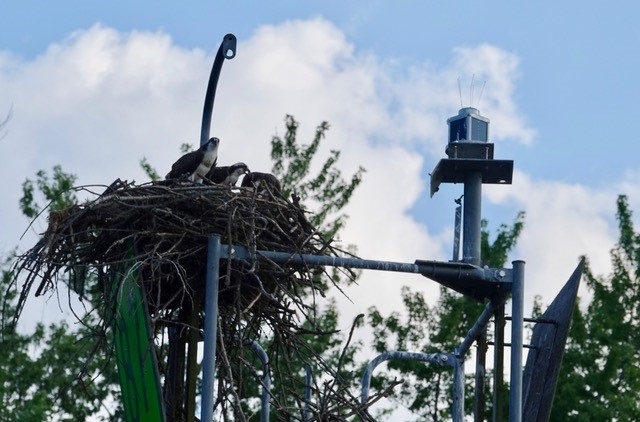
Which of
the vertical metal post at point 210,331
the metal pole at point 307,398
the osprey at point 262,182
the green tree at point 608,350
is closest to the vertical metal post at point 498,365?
the metal pole at point 307,398

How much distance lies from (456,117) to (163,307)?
205 centimetres

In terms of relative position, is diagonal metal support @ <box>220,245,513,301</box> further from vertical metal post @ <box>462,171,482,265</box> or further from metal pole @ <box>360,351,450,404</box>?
metal pole @ <box>360,351,450,404</box>

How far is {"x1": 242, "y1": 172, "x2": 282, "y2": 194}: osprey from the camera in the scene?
11148 mm

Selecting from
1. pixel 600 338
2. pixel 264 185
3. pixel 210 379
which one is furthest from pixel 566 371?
pixel 210 379

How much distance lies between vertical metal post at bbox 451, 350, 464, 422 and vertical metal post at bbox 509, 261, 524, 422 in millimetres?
1358

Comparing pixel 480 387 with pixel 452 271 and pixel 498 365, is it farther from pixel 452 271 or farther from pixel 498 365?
pixel 452 271

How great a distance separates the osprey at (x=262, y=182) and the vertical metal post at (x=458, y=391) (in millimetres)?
1802

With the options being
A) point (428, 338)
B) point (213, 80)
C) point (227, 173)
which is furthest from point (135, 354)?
point (428, 338)

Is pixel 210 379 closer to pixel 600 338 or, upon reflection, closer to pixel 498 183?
pixel 498 183

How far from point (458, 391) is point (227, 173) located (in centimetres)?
296

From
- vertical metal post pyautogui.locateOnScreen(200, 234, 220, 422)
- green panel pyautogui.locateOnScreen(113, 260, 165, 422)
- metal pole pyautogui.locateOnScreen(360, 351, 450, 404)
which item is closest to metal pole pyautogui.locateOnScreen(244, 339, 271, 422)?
metal pole pyautogui.locateOnScreen(360, 351, 450, 404)

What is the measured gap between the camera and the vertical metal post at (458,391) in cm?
1009

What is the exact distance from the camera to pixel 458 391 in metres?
10.2

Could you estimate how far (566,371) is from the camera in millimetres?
26344
